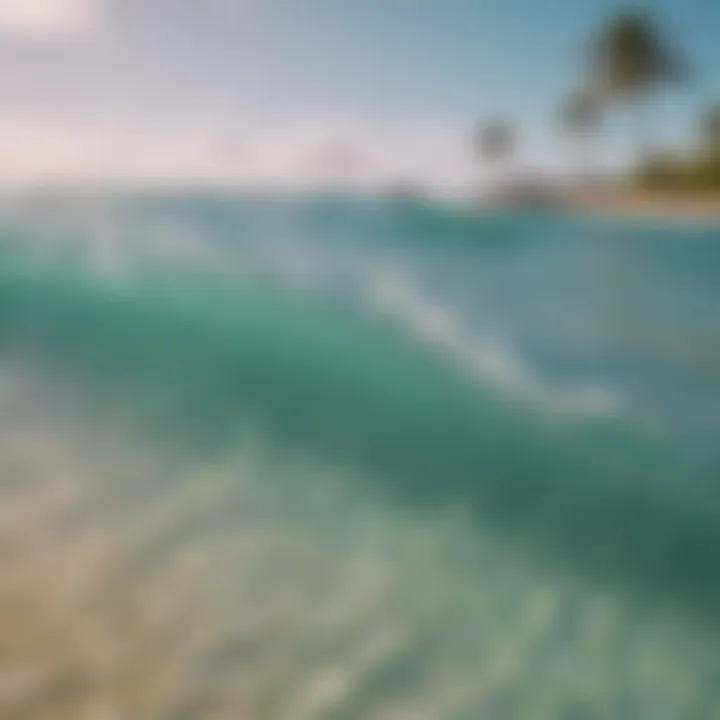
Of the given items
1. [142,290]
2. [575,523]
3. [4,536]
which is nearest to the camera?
[4,536]

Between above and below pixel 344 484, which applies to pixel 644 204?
above

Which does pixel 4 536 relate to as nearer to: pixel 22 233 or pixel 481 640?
pixel 481 640

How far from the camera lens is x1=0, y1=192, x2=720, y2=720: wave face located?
2096 mm

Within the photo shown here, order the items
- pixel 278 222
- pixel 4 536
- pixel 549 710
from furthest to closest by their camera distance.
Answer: pixel 278 222, pixel 4 536, pixel 549 710

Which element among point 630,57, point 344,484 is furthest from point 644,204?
point 344,484

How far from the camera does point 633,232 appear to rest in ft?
27.2

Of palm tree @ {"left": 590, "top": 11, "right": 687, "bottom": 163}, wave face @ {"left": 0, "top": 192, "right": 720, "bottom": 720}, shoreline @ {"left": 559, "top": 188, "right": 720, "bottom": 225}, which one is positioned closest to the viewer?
wave face @ {"left": 0, "top": 192, "right": 720, "bottom": 720}

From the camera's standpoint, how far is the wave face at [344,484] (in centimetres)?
210

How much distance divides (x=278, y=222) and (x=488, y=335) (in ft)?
10.2

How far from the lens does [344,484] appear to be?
3090 mm

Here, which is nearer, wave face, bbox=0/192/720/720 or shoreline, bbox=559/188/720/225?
wave face, bbox=0/192/720/720

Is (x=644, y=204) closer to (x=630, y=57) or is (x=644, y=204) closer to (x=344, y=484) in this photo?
(x=630, y=57)

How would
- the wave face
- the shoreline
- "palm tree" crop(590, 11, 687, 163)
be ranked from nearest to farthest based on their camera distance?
the wave face → "palm tree" crop(590, 11, 687, 163) → the shoreline

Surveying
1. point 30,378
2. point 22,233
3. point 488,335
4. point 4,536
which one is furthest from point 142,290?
point 4,536
